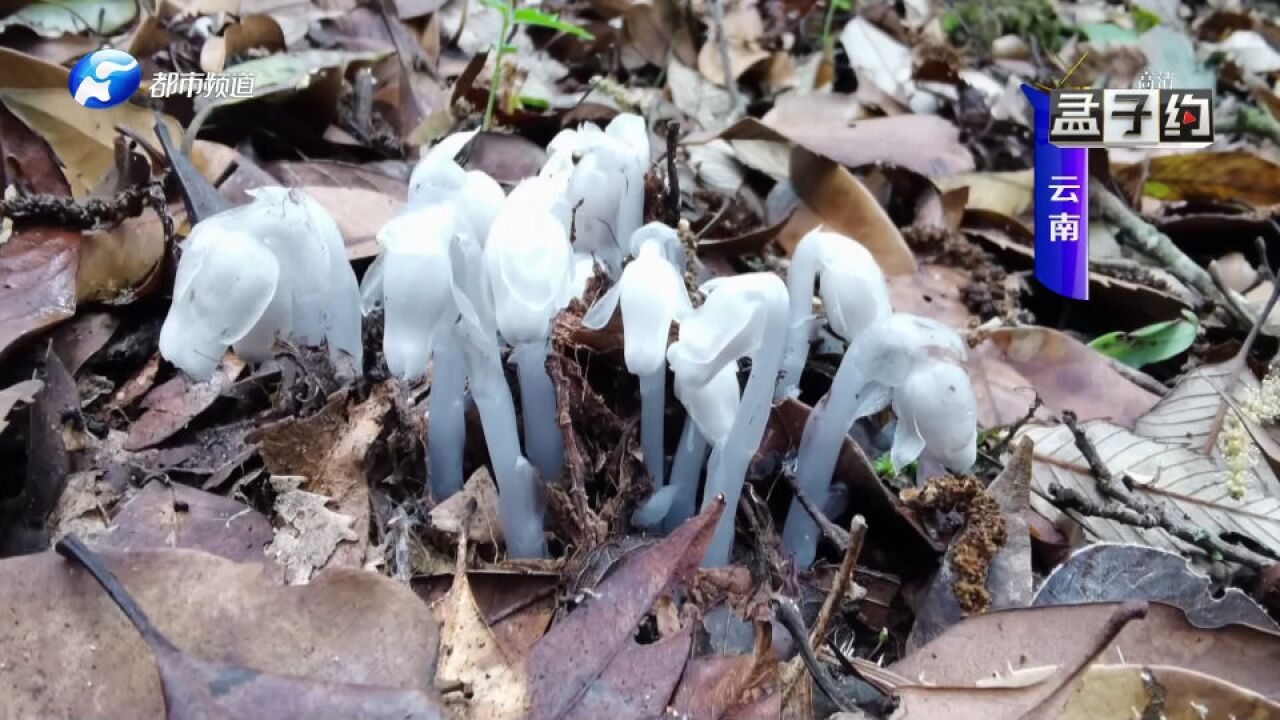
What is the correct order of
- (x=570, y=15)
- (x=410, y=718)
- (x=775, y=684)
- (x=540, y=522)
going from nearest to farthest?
(x=410, y=718) → (x=775, y=684) → (x=540, y=522) → (x=570, y=15)

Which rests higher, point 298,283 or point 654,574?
point 298,283

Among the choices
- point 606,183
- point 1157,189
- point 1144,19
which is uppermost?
point 606,183

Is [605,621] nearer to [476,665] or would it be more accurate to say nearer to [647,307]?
[476,665]

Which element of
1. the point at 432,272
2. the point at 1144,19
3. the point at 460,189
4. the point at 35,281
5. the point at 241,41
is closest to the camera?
the point at 432,272

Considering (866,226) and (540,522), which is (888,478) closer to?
(540,522)

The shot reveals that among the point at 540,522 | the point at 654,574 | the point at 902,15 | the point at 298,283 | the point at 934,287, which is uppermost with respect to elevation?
the point at 298,283

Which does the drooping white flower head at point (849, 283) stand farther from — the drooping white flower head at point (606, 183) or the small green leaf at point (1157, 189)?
the small green leaf at point (1157, 189)

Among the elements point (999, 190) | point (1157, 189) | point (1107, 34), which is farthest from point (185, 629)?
point (1107, 34)

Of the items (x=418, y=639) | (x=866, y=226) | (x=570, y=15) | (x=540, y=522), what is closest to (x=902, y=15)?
(x=570, y=15)
